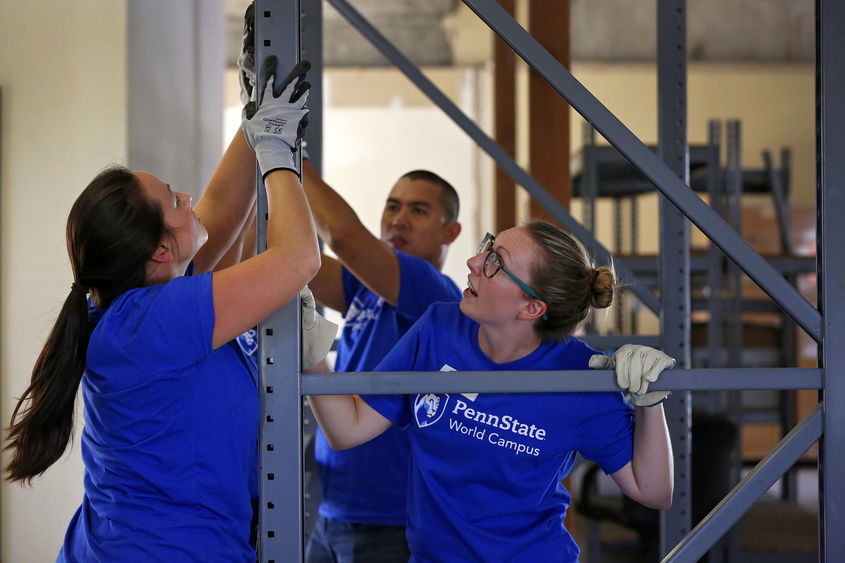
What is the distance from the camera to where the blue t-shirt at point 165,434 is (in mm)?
1454

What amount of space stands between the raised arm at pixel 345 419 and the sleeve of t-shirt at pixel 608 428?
446 millimetres

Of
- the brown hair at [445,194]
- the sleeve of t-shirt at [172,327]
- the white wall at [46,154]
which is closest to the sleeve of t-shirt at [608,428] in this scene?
the sleeve of t-shirt at [172,327]

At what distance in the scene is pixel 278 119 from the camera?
1.52 metres

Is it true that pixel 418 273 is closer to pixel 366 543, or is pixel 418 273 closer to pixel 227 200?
pixel 227 200

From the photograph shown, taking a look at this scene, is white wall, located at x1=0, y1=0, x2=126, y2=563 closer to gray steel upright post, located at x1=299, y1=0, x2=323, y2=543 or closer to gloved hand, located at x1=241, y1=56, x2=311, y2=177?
gray steel upright post, located at x1=299, y1=0, x2=323, y2=543

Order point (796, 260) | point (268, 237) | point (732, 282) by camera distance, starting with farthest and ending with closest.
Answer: point (732, 282), point (796, 260), point (268, 237)

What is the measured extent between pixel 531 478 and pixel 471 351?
308 millimetres

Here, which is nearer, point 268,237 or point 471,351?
point 268,237

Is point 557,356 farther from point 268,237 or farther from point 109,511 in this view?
point 109,511

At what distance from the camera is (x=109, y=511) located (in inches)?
60.4

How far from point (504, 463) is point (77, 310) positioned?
3.03 ft

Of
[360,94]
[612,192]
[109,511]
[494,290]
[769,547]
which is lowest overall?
[769,547]

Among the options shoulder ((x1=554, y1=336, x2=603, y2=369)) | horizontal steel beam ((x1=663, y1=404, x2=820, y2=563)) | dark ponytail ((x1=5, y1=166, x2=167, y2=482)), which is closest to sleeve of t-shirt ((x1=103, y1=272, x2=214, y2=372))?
dark ponytail ((x1=5, y1=166, x2=167, y2=482))

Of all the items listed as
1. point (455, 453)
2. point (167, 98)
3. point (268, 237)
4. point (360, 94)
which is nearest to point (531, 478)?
point (455, 453)
